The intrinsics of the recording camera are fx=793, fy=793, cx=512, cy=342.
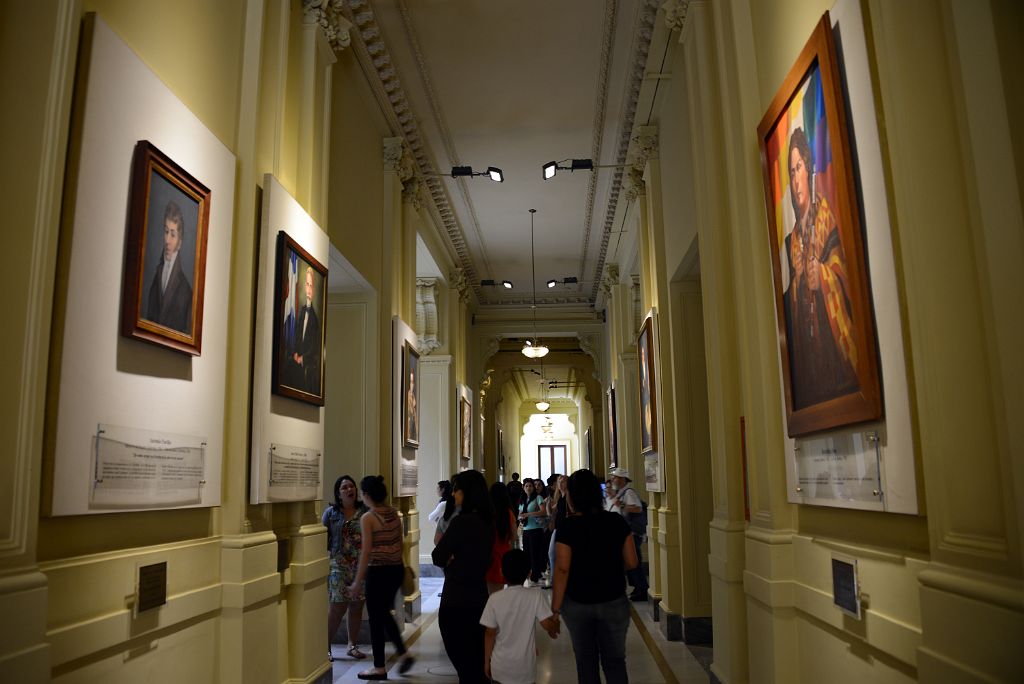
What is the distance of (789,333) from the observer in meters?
4.10

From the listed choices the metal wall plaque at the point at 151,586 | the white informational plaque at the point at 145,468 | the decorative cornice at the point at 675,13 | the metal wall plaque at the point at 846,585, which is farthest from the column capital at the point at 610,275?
the metal wall plaque at the point at 151,586

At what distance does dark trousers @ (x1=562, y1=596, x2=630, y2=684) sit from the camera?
15.4 feet

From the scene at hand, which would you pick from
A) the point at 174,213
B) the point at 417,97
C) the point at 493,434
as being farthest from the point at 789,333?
the point at 493,434

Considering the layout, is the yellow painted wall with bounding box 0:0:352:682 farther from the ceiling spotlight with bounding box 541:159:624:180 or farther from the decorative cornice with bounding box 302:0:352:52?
the ceiling spotlight with bounding box 541:159:624:180

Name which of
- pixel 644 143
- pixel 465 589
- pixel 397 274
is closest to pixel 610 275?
pixel 644 143

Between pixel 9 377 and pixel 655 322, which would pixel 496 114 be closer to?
pixel 655 322

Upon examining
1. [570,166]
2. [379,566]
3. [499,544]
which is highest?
[570,166]

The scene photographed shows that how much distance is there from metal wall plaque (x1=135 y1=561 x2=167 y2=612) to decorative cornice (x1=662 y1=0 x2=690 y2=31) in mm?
5766

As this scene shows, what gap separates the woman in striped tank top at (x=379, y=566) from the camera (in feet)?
22.5

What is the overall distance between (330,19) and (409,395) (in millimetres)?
4973

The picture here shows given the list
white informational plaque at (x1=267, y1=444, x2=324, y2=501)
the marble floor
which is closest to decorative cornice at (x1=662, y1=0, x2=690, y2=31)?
white informational plaque at (x1=267, y1=444, x2=324, y2=501)

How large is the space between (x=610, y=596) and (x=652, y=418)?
5.27 m

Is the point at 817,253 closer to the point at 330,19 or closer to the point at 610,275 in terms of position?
the point at 330,19

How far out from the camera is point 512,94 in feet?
31.8
